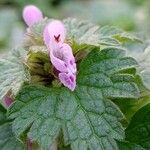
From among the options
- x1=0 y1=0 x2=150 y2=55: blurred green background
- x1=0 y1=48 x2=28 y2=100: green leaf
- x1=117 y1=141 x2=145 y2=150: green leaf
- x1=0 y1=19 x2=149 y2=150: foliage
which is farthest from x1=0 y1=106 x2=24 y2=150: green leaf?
x1=0 y1=0 x2=150 y2=55: blurred green background

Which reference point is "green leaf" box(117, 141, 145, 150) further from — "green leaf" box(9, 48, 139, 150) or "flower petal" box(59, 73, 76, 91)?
"flower petal" box(59, 73, 76, 91)

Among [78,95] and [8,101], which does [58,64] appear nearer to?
[78,95]

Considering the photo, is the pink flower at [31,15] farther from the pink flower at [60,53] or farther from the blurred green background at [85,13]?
the blurred green background at [85,13]

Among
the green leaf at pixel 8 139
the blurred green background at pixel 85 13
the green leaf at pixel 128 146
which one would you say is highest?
the green leaf at pixel 8 139

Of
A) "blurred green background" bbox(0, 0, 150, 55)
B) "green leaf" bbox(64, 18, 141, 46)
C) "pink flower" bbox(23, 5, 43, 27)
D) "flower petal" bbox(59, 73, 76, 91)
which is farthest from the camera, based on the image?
"blurred green background" bbox(0, 0, 150, 55)

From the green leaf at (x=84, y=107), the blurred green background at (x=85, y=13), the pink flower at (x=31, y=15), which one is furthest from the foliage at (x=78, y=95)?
the blurred green background at (x=85, y=13)

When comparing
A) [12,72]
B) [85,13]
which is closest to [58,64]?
[12,72]
